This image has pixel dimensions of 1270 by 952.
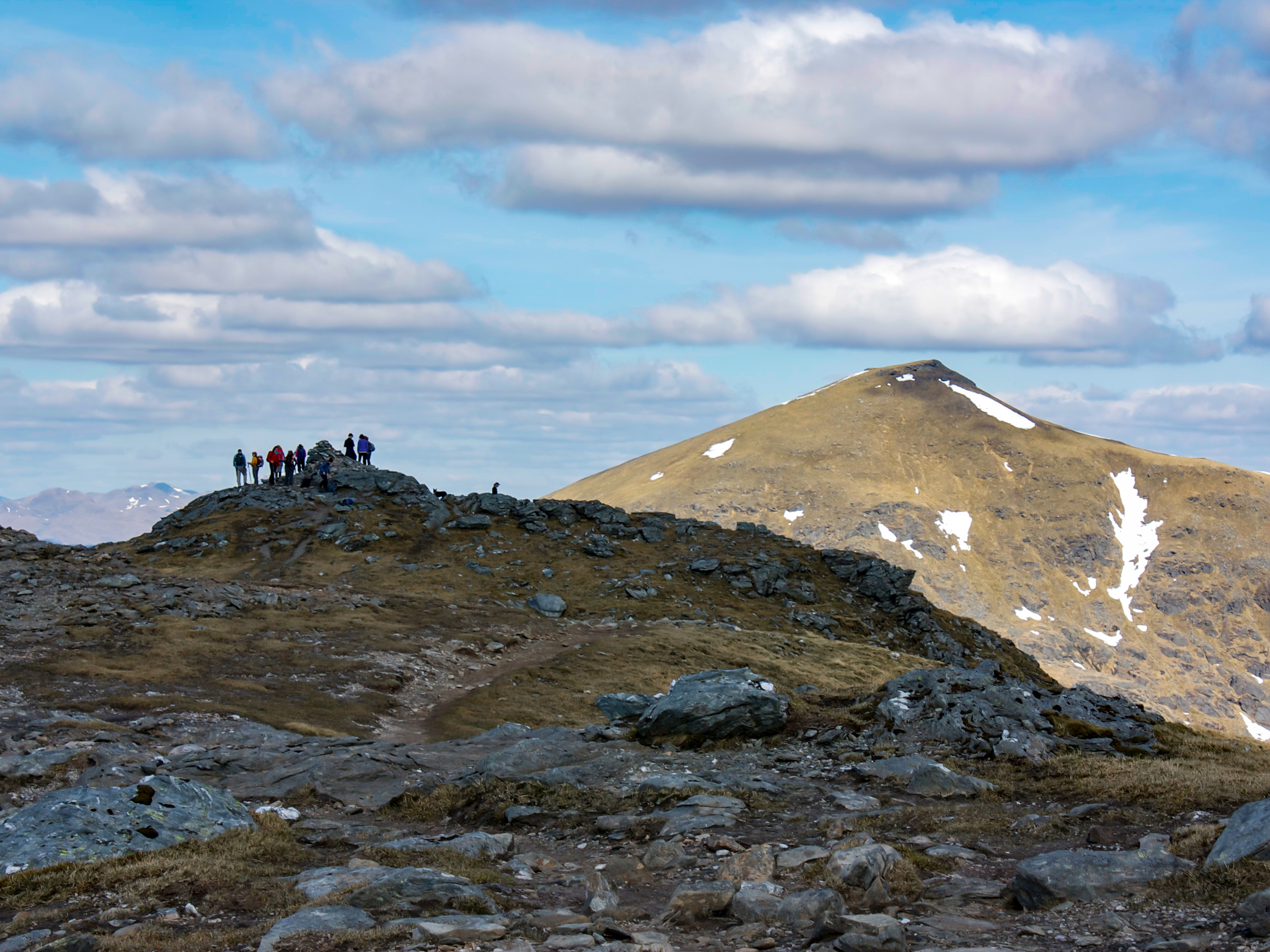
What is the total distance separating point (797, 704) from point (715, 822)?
962 cm

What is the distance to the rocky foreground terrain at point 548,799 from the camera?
12.8 metres

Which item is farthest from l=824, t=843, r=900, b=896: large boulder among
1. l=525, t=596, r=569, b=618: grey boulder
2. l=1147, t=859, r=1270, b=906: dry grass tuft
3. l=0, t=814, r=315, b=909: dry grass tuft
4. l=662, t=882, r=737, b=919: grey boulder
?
l=525, t=596, r=569, b=618: grey boulder

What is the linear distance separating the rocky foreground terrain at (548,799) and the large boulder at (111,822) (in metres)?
0.06

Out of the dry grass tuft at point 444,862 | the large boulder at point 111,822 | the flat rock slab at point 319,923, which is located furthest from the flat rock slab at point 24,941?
the dry grass tuft at point 444,862

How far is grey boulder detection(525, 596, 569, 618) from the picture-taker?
211 ft

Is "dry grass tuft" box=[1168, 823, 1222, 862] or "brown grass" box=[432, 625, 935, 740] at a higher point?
"dry grass tuft" box=[1168, 823, 1222, 862]

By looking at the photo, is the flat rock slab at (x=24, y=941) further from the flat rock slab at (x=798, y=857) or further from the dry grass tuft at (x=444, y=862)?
the flat rock slab at (x=798, y=857)

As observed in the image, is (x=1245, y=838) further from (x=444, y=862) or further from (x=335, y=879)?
(x=335, y=879)

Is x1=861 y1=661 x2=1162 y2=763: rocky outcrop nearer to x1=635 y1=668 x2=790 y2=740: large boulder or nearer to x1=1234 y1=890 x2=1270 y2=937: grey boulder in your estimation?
x1=635 y1=668 x2=790 y2=740: large boulder

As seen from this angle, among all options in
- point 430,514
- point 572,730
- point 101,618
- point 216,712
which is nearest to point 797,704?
point 572,730

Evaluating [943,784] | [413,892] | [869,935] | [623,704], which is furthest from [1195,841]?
[623,704]

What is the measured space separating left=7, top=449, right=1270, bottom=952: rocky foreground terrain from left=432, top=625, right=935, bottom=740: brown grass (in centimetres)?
27

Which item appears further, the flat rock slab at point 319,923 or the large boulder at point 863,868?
the large boulder at point 863,868

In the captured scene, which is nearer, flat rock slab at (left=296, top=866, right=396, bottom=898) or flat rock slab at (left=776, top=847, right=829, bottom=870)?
flat rock slab at (left=296, top=866, right=396, bottom=898)
